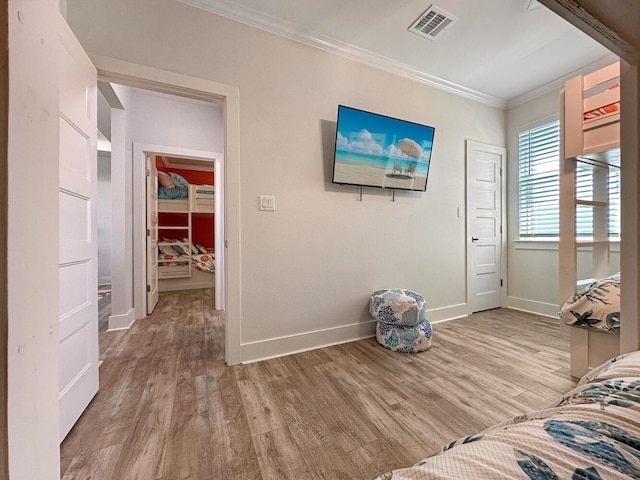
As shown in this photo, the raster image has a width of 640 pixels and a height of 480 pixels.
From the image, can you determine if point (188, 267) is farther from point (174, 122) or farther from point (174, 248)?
point (174, 122)

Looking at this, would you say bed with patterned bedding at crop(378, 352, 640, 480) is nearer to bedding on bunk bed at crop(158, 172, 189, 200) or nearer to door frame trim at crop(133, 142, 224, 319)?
door frame trim at crop(133, 142, 224, 319)

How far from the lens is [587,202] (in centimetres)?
177

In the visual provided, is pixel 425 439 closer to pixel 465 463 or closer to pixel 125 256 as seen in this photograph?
pixel 465 463

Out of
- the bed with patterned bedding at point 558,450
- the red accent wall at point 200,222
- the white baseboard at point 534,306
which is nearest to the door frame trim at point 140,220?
the red accent wall at point 200,222

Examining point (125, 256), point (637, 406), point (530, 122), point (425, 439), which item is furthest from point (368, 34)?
point (125, 256)

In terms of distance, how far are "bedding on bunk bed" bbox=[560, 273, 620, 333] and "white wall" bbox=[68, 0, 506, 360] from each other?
A: 4.17 feet

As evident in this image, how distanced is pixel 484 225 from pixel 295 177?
254 cm

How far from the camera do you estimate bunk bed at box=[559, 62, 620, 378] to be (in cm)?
152

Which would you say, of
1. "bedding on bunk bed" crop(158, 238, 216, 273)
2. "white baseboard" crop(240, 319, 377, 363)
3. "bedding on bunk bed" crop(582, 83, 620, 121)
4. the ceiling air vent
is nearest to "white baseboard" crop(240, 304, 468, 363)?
"white baseboard" crop(240, 319, 377, 363)

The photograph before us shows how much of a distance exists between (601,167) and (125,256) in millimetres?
4315

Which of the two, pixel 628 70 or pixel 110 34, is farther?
pixel 110 34

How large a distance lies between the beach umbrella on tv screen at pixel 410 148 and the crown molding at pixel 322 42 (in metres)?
0.73

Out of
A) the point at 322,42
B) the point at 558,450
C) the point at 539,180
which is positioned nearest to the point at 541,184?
the point at 539,180

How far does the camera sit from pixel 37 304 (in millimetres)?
494
